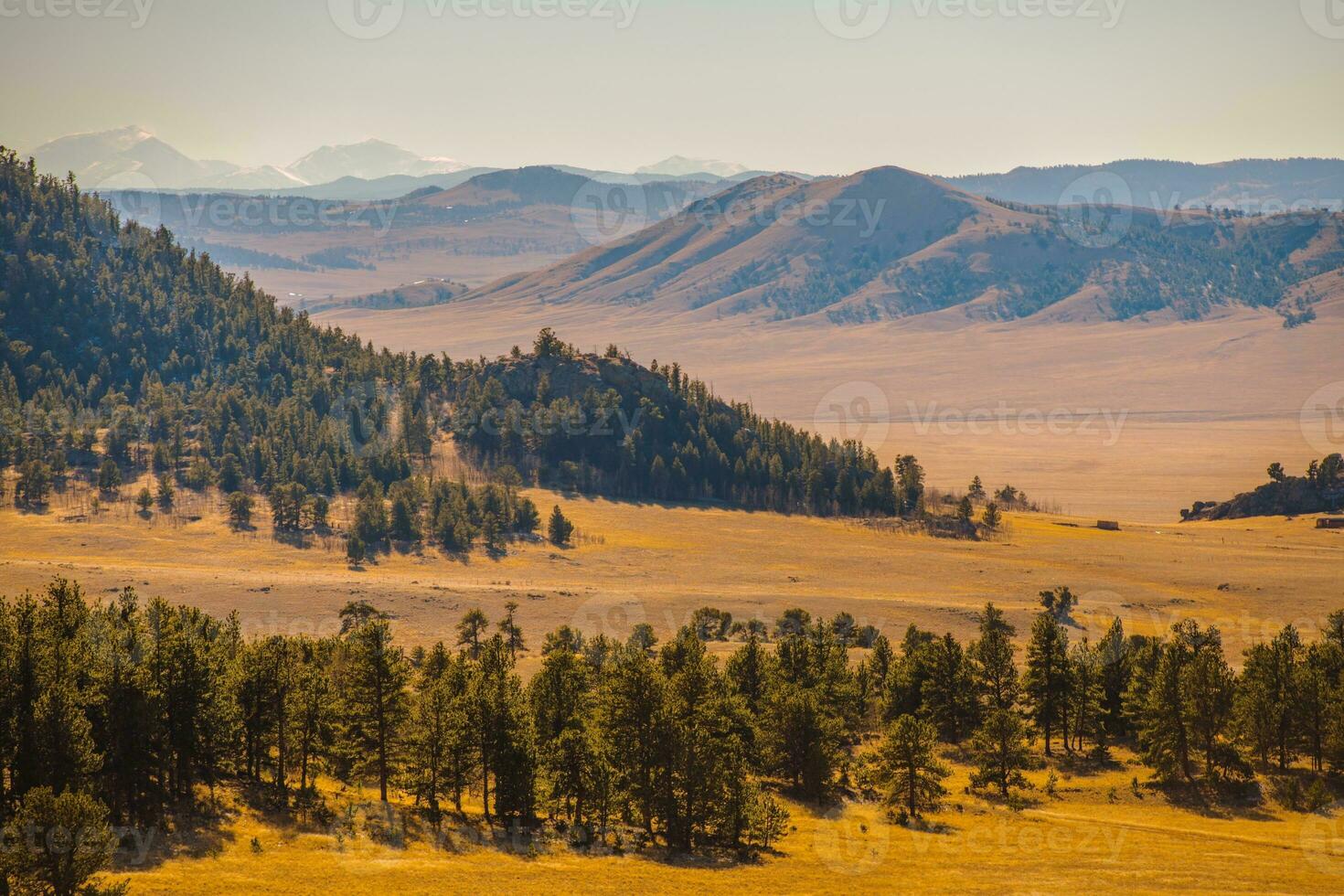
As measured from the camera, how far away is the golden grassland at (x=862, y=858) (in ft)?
160

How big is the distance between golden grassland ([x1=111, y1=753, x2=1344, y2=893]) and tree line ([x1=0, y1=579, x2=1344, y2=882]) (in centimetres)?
289

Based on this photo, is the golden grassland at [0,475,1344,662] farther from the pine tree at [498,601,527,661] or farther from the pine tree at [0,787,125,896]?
the pine tree at [0,787,125,896]

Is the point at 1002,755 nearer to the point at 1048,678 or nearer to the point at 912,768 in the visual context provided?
the point at 912,768

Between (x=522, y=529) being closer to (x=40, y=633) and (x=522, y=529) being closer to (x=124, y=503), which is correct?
(x=124, y=503)

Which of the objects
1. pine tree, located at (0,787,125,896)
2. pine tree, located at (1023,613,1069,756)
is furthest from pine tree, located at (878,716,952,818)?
pine tree, located at (0,787,125,896)

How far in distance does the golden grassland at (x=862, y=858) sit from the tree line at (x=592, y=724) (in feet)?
9.47

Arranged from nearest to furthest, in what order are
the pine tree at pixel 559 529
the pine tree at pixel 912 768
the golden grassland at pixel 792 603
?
the golden grassland at pixel 792 603 → the pine tree at pixel 912 768 → the pine tree at pixel 559 529

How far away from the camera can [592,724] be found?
6512 cm

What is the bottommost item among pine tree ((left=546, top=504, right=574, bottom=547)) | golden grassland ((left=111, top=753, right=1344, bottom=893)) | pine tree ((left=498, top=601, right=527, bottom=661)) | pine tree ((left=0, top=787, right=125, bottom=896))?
golden grassland ((left=111, top=753, right=1344, bottom=893))

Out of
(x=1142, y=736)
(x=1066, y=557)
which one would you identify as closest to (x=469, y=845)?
(x=1142, y=736)

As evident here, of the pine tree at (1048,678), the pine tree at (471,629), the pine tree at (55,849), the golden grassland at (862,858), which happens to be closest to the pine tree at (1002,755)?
the golden grassland at (862,858)

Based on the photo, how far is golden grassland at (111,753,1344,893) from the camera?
48.8 metres

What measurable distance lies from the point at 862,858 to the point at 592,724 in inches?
683

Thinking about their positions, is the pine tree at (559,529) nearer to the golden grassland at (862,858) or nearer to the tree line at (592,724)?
the tree line at (592,724)
